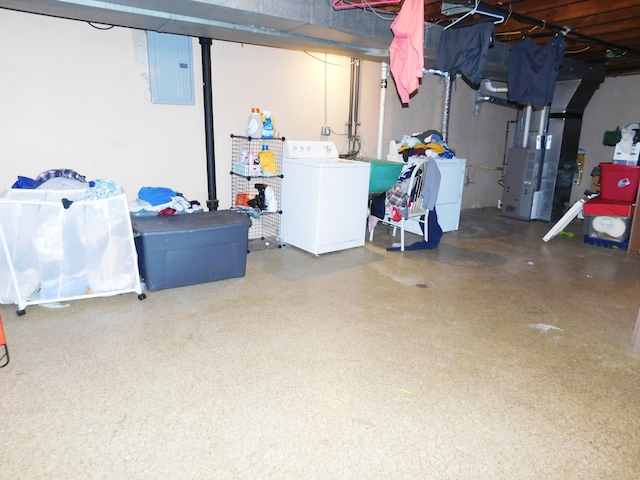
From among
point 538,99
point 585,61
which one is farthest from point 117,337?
point 585,61

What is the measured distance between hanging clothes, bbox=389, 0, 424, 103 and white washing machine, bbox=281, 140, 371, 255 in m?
1.01

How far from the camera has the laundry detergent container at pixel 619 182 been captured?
4488 millimetres

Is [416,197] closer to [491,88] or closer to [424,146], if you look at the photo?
[424,146]

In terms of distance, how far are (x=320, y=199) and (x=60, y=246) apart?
2.07 meters

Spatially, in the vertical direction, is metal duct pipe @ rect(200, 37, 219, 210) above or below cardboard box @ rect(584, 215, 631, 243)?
above

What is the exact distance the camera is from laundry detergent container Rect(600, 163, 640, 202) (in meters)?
4.49

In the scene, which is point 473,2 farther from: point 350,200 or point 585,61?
point 585,61

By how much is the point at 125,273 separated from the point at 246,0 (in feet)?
6.80

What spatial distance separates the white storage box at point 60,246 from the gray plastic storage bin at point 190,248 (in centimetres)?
15

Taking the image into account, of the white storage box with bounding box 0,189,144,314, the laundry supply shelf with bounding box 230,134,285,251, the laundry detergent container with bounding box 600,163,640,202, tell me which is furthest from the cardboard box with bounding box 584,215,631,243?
the white storage box with bounding box 0,189,144,314

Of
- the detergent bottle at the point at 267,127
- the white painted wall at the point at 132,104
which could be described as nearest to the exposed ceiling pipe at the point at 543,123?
the white painted wall at the point at 132,104

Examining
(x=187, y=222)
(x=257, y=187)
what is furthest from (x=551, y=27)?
(x=187, y=222)

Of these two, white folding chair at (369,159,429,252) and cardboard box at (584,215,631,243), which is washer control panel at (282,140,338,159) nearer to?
white folding chair at (369,159,429,252)

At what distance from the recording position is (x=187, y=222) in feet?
10.5
